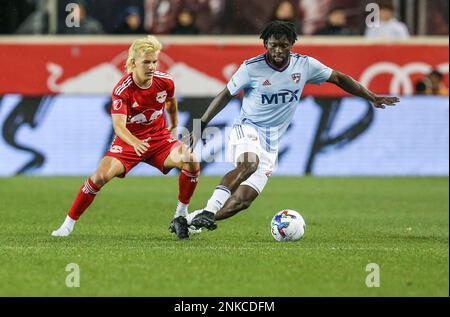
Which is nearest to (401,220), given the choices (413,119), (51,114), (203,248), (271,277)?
(203,248)

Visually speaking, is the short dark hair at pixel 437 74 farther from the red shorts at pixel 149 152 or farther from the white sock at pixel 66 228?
the white sock at pixel 66 228

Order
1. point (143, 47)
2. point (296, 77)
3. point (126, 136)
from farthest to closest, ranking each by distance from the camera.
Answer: point (296, 77) < point (143, 47) < point (126, 136)

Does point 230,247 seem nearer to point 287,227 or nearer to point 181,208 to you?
point 287,227

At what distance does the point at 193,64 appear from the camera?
19.4 m

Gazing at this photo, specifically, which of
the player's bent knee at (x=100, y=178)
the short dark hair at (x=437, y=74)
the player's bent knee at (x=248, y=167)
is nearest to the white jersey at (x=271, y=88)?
the player's bent knee at (x=248, y=167)

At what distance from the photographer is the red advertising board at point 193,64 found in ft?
62.5

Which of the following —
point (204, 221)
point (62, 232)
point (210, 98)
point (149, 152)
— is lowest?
point (204, 221)

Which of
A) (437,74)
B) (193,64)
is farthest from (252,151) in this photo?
(437,74)

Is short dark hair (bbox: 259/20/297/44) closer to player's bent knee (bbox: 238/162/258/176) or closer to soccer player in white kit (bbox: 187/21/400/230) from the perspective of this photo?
soccer player in white kit (bbox: 187/21/400/230)

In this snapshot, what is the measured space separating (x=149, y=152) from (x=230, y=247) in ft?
5.12

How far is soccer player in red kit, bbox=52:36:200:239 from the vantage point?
10.6 meters

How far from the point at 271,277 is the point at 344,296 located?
84 cm

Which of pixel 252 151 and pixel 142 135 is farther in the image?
pixel 142 135

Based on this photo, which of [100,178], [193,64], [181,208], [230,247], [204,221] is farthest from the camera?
[193,64]
